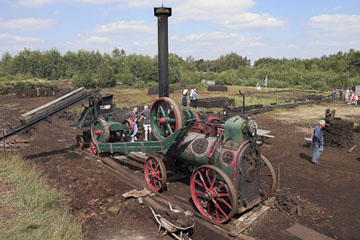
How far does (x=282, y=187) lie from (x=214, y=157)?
8.44ft

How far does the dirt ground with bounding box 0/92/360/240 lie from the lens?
514 cm

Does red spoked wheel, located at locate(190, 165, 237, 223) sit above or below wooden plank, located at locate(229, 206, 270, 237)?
above

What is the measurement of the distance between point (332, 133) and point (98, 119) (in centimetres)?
905

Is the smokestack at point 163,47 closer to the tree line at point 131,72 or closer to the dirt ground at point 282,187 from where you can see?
the dirt ground at point 282,187

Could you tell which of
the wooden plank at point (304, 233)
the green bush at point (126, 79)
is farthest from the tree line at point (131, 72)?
the wooden plank at point (304, 233)

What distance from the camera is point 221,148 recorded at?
564 centimetres

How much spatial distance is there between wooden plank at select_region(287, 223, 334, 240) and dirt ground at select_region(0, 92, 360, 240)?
0.45 feet

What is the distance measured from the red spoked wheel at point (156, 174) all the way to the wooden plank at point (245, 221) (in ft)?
6.49

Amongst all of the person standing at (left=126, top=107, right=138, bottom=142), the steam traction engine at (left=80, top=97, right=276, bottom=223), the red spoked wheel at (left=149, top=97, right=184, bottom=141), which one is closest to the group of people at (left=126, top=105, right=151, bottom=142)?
the person standing at (left=126, top=107, right=138, bottom=142)

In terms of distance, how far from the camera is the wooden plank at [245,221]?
494 cm

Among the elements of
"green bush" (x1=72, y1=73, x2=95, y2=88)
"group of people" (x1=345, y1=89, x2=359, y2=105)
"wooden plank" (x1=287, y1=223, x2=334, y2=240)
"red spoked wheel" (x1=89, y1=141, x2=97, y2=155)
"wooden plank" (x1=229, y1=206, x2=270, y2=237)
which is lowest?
"wooden plank" (x1=287, y1=223, x2=334, y2=240)

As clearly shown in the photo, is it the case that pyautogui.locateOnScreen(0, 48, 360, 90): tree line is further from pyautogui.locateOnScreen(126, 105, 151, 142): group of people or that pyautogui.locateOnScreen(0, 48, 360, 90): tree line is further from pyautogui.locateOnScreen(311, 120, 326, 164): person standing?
pyautogui.locateOnScreen(311, 120, 326, 164): person standing

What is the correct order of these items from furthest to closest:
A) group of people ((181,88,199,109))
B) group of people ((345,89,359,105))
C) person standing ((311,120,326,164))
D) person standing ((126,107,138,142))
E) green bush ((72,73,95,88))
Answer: green bush ((72,73,95,88)) < group of people ((345,89,359,105)) < group of people ((181,88,199,109)) < person standing ((126,107,138,142)) < person standing ((311,120,326,164))

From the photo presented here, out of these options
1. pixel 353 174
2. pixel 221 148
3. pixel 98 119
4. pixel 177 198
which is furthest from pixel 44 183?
pixel 353 174
